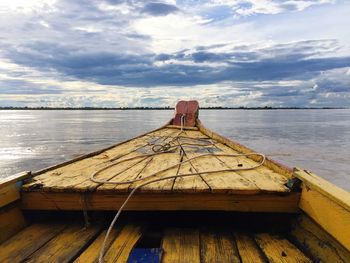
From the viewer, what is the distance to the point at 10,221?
2.23 m

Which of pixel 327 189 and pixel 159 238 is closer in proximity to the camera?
pixel 327 189

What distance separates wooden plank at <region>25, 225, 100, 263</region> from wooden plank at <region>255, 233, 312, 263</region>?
130 centimetres

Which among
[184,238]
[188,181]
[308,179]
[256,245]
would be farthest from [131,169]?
[308,179]

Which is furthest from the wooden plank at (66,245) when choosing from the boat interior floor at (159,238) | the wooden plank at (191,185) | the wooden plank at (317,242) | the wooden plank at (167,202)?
the wooden plank at (317,242)

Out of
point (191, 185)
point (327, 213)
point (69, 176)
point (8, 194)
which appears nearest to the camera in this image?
point (327, 213)

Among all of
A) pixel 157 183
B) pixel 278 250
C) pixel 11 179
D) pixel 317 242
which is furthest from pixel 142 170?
pixel 317 242

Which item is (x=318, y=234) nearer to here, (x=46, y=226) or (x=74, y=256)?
(x=74, y=256)

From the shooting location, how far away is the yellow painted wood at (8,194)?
212 centimetres

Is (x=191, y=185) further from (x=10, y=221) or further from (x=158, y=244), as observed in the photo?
(x=10, y=221)

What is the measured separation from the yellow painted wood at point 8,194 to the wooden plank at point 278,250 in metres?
1.95

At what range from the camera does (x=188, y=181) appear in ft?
8.00

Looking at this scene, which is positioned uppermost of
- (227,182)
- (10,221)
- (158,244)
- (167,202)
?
(227,182)

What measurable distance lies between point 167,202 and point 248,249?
0.69 m

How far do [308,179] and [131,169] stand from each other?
177 cm
